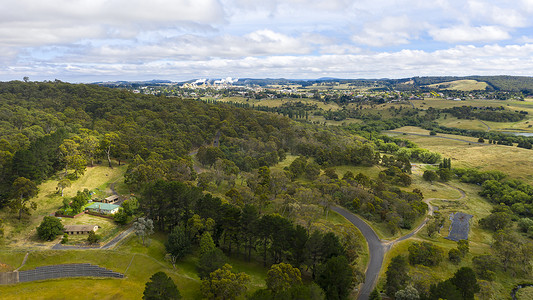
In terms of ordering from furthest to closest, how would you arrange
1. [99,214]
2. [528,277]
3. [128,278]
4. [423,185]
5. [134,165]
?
[423,185] → [134,165] → [99,214] → [528,277] → [128,278]

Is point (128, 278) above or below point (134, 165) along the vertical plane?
below

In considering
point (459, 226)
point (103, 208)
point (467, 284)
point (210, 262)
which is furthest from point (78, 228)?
point (459, 226)

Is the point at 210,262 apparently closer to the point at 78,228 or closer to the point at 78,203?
the point at 78,228

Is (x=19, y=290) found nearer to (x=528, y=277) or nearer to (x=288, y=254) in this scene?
(x=288, y=254)

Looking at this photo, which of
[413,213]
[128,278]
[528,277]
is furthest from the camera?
[413,213]

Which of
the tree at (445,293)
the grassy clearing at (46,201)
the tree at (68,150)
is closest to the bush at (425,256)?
the tree at (445,293)

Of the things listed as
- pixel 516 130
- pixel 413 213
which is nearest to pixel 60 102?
pixel 413 213

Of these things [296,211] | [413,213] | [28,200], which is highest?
[28,200]

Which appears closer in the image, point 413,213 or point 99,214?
point 99,214
